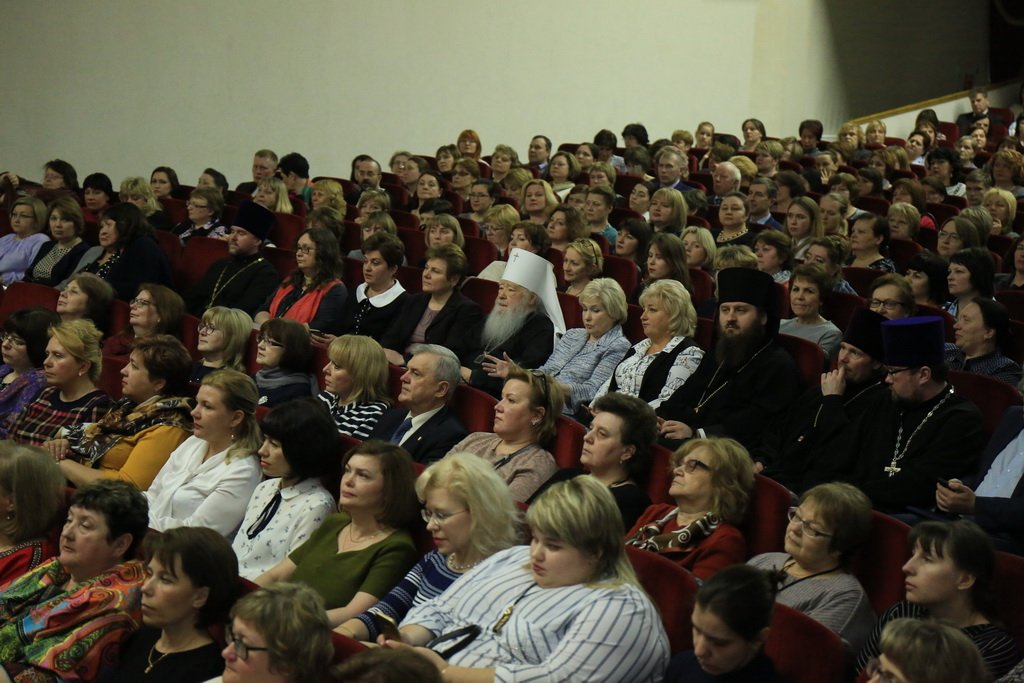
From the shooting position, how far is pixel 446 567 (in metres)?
3.01

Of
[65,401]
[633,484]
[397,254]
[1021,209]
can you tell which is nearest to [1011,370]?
[633,484]

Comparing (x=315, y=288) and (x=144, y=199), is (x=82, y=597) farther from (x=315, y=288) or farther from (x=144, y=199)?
(x=144, y=199)

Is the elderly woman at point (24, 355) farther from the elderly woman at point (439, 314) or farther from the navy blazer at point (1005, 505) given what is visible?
the navy blazer at point (1005, 505)

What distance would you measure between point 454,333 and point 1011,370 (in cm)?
212

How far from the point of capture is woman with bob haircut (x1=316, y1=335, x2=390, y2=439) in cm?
421

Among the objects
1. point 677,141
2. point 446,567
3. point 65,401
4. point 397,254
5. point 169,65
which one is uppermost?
point 169,65

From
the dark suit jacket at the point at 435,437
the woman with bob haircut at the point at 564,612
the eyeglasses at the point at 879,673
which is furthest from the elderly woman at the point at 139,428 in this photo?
the eyeglasses at the point at 879,673

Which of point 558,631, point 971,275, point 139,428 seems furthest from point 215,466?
point 971,275

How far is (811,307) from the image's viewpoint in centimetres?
470

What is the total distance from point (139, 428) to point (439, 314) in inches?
61.1

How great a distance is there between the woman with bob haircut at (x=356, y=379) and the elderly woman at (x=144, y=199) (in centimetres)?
344

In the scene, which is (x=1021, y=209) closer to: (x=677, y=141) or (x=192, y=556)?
(x=677, y=141)

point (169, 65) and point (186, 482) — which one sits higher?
point (169, 65)

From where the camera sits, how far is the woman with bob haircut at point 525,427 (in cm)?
358
